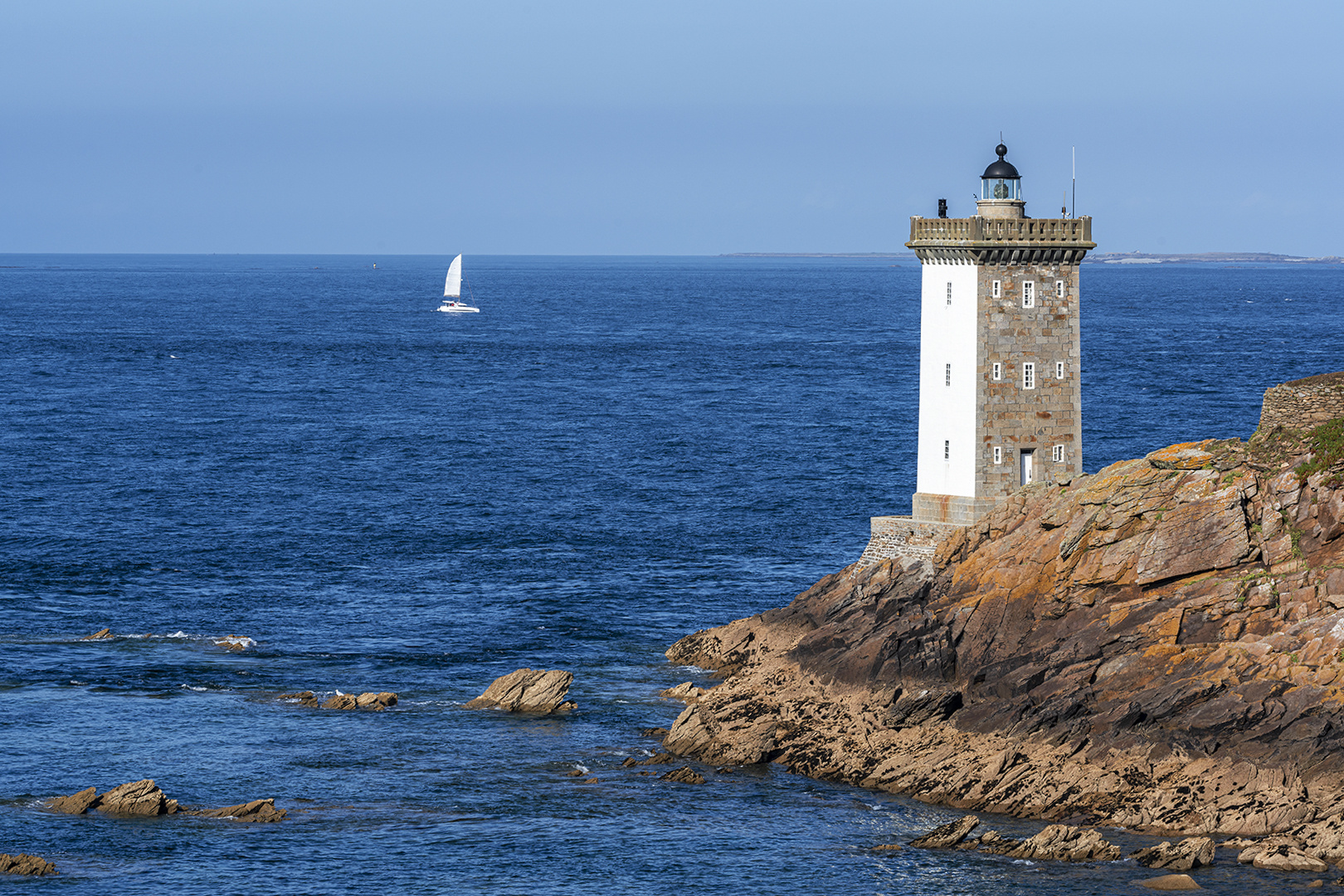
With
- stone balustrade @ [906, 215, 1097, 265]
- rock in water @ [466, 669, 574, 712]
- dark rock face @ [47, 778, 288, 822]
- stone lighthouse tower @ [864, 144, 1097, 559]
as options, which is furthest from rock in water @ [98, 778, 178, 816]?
stone balustrade @ [906, 215, 1097, 265]

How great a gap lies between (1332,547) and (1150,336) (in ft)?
462

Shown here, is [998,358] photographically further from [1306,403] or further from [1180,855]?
[1180,855]

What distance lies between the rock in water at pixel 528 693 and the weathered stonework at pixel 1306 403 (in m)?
21.7

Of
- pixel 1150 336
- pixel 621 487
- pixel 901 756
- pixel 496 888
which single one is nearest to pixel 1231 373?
pixel 1150 336

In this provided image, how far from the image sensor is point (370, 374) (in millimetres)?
149125

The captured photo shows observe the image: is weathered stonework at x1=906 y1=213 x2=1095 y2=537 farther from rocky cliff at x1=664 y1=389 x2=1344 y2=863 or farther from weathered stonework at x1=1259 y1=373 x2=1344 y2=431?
weathered stonework at x1=1259 y1=373 x2=1344 y2=431

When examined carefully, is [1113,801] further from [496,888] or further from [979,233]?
[979,233]

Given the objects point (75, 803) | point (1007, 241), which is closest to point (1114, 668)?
point (1007, 241)

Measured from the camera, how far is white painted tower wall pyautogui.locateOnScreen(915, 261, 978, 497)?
5250cm

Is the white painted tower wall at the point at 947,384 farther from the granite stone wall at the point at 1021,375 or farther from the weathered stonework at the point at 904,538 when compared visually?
the weathered stonework at the point at 904,538

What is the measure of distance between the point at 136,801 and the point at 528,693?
13014mm

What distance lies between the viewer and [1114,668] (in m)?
42.2

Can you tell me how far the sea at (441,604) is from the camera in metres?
38.5

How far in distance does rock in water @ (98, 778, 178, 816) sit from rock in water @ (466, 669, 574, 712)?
11.3 meters
